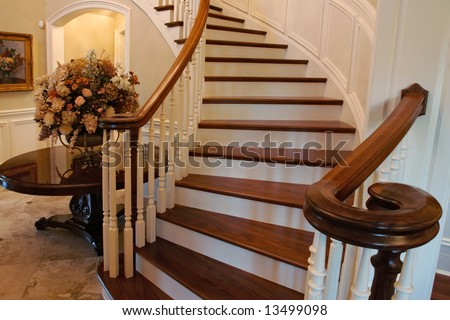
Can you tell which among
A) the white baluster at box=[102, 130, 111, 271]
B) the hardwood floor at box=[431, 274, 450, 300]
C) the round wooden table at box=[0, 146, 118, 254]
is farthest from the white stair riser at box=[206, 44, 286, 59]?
the hardwood floor at box=[431, 274, 450, 300]

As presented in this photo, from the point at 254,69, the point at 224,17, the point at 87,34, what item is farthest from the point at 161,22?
the point at 87,34

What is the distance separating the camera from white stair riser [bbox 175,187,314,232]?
203cm

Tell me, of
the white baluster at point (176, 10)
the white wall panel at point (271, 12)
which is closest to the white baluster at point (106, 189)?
the white baluster at point (176, 10)

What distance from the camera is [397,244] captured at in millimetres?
675

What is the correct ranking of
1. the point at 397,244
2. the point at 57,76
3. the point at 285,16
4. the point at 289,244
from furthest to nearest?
1. the point at 285,16
2. the point at 57,76
3. the point at 289,244
4. the point at 397,244

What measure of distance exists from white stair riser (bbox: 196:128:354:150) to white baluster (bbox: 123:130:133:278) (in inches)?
33.6

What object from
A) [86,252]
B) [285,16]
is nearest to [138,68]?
[285,16]

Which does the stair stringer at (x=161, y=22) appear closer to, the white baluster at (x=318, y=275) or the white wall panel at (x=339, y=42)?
the white wall panel at (x=339, y=42)

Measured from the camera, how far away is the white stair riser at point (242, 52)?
11.2ft

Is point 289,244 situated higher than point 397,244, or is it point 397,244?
point 397,244

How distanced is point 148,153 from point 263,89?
1.39 m

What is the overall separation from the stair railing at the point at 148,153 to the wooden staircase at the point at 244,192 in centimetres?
9
